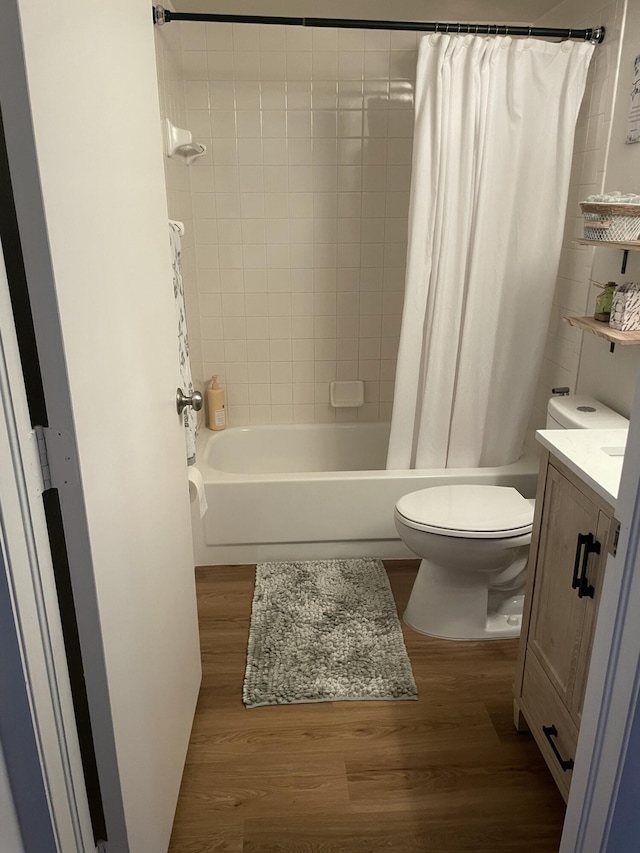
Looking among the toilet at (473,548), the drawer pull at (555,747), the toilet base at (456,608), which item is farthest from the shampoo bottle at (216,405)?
the drawer pull at (555,747)

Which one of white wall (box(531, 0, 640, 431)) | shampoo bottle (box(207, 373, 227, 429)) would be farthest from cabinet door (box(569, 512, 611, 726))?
shampoo bottle (box(207, 373, 227, 429))

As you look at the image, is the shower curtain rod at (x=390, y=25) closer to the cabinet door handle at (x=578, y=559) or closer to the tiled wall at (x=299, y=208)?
the tiled wall at (x=299, y=208)

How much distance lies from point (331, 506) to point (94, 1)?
6.17 feet

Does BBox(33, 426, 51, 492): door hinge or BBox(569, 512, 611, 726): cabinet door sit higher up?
BBox(33, 426, 51, 492): door hinge

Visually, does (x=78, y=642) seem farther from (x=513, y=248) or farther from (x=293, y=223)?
(x=293, y=223)

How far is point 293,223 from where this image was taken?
2920 mm

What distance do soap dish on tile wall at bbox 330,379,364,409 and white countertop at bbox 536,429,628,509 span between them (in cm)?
161

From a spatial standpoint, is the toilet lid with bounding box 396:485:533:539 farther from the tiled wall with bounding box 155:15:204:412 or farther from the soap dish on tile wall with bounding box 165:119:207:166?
the soap dish on tile wall with bounding box 165:119:207:166

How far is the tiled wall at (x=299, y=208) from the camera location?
2.72 meters

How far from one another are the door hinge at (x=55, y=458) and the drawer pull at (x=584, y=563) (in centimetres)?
100

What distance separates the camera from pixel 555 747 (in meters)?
1.50

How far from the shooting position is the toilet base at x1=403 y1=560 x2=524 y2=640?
2.15m

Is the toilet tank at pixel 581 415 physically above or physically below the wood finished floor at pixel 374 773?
above

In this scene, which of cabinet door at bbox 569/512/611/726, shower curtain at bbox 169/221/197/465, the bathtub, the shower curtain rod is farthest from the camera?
the bathtub
